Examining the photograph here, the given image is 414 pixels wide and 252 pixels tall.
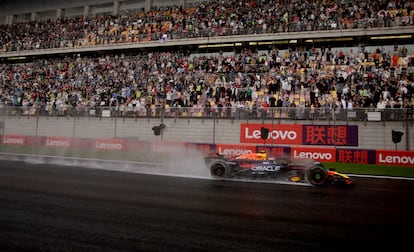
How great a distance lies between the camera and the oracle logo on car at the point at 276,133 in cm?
1788

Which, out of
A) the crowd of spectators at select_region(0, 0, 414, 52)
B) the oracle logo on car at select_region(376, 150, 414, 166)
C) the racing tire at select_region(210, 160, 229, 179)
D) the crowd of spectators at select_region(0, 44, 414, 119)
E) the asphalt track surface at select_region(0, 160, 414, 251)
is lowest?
the asphalt track surface at select_region(0, 160, 414, 251)

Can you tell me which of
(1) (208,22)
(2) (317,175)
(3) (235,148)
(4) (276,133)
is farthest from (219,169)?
(1) (208,22)

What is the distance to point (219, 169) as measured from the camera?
1049cm

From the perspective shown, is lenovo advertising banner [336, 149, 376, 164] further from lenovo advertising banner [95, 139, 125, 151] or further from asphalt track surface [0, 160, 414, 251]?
lenovo advertising banner [95, 139, 125, 151]

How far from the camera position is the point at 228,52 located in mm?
28531

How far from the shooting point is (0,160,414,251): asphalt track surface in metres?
3.79

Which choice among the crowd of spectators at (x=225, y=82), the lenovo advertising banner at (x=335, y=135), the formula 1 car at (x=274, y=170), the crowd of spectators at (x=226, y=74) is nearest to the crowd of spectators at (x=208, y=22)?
the crowd of spectators at (x=226, y=74)

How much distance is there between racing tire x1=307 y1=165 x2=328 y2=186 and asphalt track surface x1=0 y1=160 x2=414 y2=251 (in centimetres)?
92

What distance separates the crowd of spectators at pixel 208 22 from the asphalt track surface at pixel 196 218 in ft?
65.3

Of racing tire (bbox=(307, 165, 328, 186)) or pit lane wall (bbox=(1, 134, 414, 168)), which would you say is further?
pit lane wall (bbox=(1, 134, 414, 168))

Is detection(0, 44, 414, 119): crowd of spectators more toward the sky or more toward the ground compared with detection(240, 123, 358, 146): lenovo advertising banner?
more toward the sky

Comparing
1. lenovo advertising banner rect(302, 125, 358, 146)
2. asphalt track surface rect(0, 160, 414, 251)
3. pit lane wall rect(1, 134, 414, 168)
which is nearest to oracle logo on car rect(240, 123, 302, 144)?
pit lane wall rect(1, 134, 414, 168)

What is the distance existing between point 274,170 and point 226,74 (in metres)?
14.9

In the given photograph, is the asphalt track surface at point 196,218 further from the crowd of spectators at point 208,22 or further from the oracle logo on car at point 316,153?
the crowd of spectators at point 208,22
